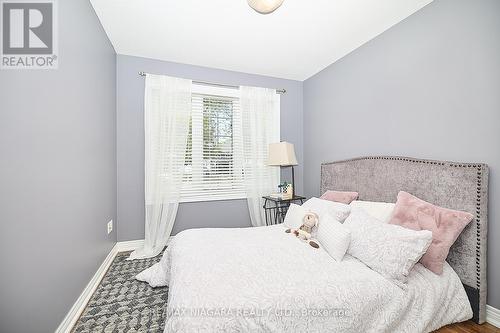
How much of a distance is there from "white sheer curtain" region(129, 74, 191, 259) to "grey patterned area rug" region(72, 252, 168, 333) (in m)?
0.74

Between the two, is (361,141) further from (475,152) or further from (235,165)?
(235,165)

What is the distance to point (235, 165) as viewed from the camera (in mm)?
3506

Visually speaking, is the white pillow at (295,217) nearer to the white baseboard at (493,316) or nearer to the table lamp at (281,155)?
the table lamp at (281,155)

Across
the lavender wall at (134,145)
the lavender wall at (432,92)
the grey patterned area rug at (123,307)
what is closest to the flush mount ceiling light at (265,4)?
the lavender wall at (432,92)

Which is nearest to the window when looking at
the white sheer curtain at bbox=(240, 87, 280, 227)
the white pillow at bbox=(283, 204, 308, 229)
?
the white sheer curtain at bbox=(240, 87, 280, 227)

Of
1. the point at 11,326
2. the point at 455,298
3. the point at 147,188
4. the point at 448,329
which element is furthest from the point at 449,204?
the point at 147,188

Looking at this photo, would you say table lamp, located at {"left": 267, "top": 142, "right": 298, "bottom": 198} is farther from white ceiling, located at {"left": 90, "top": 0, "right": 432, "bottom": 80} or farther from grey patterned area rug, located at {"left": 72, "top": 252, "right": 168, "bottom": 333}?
grey patterned area rug, located at {"left": 72, "top": 252, "right": 168, "bottom": 333}

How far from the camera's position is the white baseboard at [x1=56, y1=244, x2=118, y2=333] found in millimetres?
1559

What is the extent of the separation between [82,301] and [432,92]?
139 inches

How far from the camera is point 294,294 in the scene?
1221 millimetres

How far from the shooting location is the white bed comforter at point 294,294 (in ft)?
3.64

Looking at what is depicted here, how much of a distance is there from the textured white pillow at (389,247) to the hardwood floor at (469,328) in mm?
582

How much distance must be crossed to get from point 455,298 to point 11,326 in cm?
274

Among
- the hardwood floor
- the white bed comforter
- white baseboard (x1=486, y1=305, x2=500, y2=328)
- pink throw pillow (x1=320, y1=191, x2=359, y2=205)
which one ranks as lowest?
the hardwood floor
